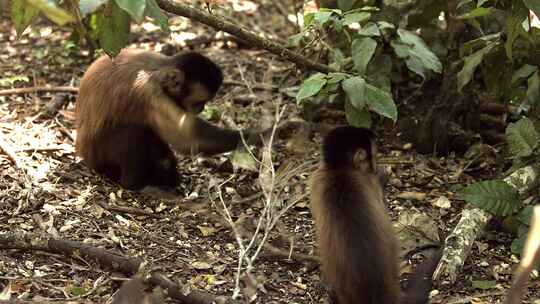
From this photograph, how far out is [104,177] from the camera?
5.70 metres

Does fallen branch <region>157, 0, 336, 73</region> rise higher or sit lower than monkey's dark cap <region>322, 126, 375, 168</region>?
higher

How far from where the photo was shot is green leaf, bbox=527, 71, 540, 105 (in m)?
4.92

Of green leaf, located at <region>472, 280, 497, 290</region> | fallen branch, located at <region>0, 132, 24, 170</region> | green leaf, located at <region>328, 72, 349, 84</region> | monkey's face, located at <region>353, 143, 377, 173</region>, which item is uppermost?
green leaf, located at <region>328, 72, 349, 84</region>

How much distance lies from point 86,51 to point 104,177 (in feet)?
7.29

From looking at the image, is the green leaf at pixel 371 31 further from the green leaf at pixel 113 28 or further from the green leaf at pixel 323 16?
the green leaf at pixel 113 28

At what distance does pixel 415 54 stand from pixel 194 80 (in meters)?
1.54

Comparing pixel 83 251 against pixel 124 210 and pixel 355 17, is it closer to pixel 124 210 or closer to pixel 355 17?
pixel 124 210

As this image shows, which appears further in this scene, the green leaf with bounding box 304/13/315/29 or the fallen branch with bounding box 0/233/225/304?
the green leaf with bounding box 304/13/315/29

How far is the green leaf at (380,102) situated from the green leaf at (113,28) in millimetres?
1579

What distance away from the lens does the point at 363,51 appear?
199 inches

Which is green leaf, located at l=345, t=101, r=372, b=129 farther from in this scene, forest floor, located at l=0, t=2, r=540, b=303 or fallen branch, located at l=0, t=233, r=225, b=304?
fallen branch, located at l=0, t=233, r=225, b=304

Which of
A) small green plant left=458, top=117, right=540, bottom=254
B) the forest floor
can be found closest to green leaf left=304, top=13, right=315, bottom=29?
the forest floor

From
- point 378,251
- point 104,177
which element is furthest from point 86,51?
point 378,251

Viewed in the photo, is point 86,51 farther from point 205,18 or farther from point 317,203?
point 317,203
